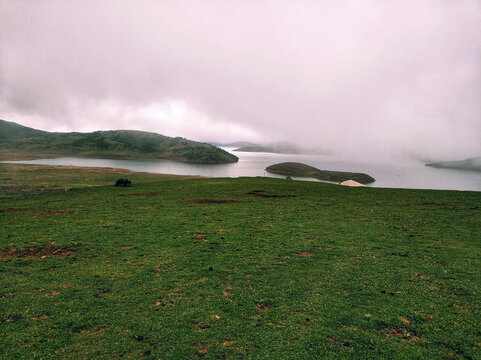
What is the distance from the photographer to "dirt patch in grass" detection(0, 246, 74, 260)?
1304 centimetres

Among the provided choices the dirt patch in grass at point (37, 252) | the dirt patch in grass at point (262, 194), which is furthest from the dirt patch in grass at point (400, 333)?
the dirt patch in grass at point (262, 194)

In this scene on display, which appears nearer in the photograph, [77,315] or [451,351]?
[451,351]

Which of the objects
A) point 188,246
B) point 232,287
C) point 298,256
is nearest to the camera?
point 232,287

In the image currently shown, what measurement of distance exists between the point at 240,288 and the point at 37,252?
12.3 meters

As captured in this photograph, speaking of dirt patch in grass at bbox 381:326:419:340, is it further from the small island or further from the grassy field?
the small island

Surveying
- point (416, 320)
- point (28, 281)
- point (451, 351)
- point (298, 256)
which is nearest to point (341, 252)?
point (298, 256)

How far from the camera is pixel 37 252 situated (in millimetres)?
13617

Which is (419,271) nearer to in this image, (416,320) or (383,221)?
(416,320)

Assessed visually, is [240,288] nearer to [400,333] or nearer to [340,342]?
[340,342]

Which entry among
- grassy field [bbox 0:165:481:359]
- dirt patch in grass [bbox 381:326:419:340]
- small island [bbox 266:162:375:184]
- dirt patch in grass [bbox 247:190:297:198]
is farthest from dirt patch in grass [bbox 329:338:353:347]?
small island [bbox 266:162:375:184]

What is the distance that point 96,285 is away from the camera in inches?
398

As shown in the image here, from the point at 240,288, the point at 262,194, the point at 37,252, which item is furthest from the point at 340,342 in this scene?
the point at 262,194

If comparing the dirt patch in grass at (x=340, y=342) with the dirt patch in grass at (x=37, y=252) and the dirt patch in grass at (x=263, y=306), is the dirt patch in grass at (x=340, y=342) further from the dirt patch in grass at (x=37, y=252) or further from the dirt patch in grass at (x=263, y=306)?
the dirt patch in grass at (x=37, y=252)

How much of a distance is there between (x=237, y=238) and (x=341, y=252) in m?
6.54
